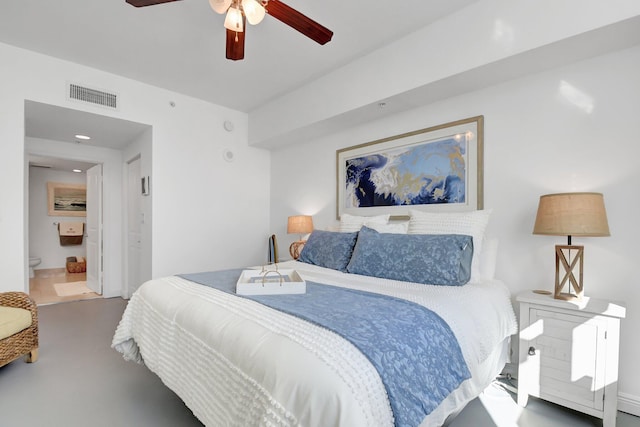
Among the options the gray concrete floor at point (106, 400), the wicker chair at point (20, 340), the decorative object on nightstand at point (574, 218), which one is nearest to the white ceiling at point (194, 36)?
the decorative object on nightstand at point (574, 218)

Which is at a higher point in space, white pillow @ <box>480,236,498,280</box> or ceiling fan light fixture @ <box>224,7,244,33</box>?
ceiling fan light fixture @ <box>224,7,244,33</box>

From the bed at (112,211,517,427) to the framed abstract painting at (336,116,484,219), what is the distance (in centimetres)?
68

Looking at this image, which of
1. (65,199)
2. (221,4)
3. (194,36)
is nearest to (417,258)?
(221,4)

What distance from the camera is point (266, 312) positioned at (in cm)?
141

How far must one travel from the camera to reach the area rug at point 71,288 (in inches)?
187

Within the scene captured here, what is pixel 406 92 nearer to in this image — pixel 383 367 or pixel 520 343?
pixel 520 343

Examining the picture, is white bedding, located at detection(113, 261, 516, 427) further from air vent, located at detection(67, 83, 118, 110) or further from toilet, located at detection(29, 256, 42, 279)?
toilet, located at detection(29, 256, 42, 279)

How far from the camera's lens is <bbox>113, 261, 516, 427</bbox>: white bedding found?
94 centimetres

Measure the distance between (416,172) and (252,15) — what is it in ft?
6.27

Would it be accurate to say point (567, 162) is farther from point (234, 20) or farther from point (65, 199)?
point (65, 199)

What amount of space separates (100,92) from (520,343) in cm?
432

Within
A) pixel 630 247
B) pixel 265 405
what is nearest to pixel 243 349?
pixel 265 405

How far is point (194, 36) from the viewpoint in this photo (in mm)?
2641

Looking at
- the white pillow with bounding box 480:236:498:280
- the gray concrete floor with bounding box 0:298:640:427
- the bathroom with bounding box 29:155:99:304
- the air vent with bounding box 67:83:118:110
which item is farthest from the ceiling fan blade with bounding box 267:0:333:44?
the bathroom with bounding box 29:155:99:304
